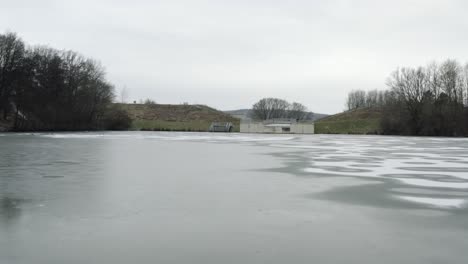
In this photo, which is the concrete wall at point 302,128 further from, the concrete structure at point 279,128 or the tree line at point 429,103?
the tree line at point 429,103

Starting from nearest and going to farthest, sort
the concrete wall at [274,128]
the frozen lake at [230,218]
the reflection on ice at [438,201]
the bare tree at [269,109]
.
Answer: the frozen lake at [230,218]
the reflection on ice at [438,201]
the concrete wall at [274,128]
the bare tree at [269,109]

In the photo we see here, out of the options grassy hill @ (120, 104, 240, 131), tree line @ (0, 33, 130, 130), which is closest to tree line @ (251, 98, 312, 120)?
grassy hill @ (120, 104, 240, 131)

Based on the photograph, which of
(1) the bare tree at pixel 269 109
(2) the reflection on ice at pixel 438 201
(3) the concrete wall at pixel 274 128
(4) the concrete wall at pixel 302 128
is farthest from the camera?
Answer: (1) the bare tree at pixel 269 109

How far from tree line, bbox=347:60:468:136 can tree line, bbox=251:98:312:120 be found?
53974 millimetres

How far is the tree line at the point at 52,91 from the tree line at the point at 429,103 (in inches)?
1559

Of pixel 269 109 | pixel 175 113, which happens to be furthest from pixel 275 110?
pixel 175 113

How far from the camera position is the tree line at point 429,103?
53.0 m

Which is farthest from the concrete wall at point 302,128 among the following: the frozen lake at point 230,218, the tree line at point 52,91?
the frozen lake at point 230,218

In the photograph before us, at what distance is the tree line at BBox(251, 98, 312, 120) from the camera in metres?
113

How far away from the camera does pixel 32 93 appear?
155 feet

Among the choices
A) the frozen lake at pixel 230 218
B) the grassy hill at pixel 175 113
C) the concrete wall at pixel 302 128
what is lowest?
the frozen lake at pixel 230 218

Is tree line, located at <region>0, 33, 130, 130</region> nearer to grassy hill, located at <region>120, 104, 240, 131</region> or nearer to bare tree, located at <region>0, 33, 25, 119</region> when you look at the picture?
bare tree, located at <region>0, 33, 25, 119</region>

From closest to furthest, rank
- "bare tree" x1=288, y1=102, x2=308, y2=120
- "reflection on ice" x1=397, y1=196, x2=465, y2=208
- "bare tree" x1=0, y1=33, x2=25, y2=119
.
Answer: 1. "reflection on ice" x1=397, y1=196, x2=465, y2=208
2. "bare tree" x1=0, y1=33, x2=25, y2=119
3. "bare tree" x1=288, y1=102, x2=308, y2=120

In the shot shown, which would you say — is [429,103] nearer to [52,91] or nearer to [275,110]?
[52,91]
